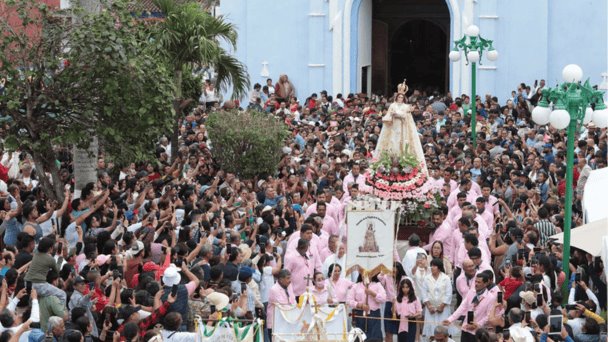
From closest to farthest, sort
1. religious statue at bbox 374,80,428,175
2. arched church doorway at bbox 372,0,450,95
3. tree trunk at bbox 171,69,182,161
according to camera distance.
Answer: religious statue at bbox 374,80,428,175
tree trunk at bbox 171,69,182,161
arched church doorway at bbox 372,0,450,95

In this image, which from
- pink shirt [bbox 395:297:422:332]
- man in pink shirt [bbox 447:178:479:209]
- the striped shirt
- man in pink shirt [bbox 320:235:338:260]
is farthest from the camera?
man in pink shirt [bbox 447:178:479:209]

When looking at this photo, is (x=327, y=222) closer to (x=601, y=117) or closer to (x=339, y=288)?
(x=339, y=288)

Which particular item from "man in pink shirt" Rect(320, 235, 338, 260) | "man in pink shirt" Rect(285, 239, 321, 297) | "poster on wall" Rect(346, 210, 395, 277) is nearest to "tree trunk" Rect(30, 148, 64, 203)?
"man in pink shirt" Rect(320, 235, 338, 260)

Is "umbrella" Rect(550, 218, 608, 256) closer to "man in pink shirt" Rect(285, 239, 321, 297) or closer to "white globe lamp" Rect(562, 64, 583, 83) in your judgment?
"white globe lamp" Rect(562, 64, 583, 83)

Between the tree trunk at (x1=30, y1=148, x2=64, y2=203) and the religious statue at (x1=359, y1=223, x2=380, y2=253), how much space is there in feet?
17.0

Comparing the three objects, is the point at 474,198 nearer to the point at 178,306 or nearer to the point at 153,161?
the point at 153,161

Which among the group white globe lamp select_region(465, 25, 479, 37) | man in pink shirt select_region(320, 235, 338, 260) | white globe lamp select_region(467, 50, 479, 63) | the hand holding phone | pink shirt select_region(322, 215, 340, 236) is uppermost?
white globe lamp select_region(465, 25, 479, 37)

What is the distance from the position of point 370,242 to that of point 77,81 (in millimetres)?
5016

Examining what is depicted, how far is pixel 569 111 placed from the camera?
50.9ft

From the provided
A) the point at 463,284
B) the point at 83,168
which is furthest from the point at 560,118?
the point at 83,168

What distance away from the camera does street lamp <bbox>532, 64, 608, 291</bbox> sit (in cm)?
1528

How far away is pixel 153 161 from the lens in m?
19.7

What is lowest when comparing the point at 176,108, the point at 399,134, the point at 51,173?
the point at 51,173

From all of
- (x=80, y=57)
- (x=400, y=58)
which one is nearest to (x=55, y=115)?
(x=80, y=57)
